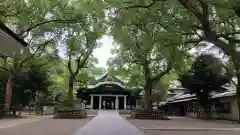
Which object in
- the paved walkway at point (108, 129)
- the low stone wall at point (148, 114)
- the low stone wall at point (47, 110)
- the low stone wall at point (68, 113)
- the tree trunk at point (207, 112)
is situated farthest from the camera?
the low stone wall at point (47, 110)

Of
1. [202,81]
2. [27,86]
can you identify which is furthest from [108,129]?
[27,86]

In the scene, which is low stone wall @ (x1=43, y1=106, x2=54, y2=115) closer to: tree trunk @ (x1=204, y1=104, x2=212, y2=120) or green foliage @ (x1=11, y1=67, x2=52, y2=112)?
green foliage @ (x1=11, y1=67, x2=52, y2=112)

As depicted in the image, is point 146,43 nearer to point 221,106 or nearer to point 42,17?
point 42,17

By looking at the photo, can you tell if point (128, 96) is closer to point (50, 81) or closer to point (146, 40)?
point (50, 81)

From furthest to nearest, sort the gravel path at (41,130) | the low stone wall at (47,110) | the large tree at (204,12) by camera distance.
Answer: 1. the low stone wall at (47,110)
2. the gravel path at (41,130)
3. the large tree at (204,12)

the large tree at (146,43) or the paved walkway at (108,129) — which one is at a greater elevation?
the large tree at (146,43)

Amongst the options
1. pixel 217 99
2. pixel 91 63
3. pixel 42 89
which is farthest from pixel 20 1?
pixel 217 99

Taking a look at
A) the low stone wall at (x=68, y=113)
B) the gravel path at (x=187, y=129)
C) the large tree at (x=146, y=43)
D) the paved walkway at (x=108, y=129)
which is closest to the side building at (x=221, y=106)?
the large tree at (x=146, y=43)

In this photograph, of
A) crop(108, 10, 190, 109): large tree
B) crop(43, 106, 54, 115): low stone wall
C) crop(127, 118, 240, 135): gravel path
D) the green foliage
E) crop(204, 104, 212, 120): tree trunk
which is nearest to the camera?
crop(108, 10, 190, 109): large tree

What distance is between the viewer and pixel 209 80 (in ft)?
92.9

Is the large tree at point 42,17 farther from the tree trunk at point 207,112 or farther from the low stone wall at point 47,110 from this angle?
the tree trunk at point 207,112

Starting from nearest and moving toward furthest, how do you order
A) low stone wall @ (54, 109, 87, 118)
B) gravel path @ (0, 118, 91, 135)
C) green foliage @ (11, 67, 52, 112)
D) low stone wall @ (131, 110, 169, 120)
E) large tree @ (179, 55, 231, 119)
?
gravel path @ (0, 118, 91, 135)
low stone wall @ (54, 109, 87, 118)
large tree @ (179, 55, 231, 119)
low stone wall @ (131, 110, 169, 120)
green foliage @ (11, 67, 52, 112)

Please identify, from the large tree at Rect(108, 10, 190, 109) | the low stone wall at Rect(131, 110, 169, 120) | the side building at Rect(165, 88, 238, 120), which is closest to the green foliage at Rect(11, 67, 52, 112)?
the large tree at Rect(108, 10, 190, 109)

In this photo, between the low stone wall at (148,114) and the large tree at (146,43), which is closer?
the large tree at (146,43)
